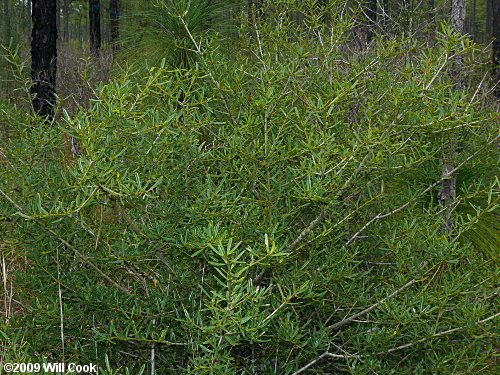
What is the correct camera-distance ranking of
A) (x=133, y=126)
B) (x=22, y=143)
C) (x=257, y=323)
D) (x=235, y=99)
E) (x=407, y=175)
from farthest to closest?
(x=407, y=175)
(x=235, y=99)
(x=22, y=143)
(x=133, y=126)
(x=257, y=323)

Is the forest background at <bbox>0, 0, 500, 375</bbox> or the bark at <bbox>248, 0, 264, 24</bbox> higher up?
the bark at <bbox>248, 0, 264, 24</bbox>

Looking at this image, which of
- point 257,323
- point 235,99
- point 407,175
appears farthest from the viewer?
point 407,175

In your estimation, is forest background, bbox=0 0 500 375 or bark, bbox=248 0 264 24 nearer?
forest background, bbox=0 0 500 375

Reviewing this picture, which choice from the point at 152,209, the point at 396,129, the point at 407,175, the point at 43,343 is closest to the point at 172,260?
the point at 152,209

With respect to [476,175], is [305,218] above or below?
above

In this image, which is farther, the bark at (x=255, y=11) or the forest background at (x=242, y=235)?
the bark at (x=255, y=11)

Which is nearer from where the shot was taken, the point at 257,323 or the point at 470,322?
the point at 257,323

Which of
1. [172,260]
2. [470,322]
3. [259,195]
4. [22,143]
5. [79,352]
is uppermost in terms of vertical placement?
[22,143]

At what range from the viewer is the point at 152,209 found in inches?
77.4

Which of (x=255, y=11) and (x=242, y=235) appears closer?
(x=242, y=235)

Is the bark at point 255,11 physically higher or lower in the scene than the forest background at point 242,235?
higher

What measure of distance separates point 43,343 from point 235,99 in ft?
4.30

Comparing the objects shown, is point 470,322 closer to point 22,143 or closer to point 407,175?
point 22,143

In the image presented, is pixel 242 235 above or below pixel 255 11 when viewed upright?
below
